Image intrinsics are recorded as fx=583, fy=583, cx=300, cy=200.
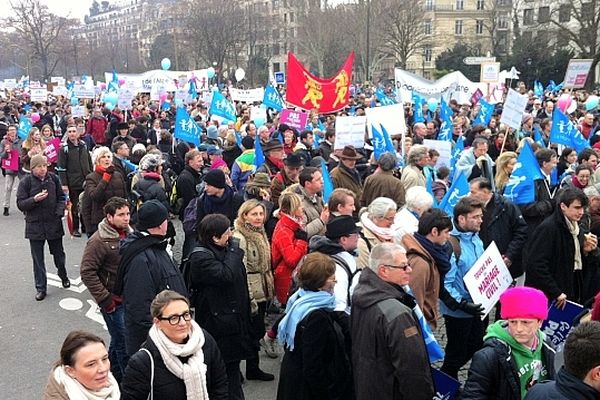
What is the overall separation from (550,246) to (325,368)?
2.29m

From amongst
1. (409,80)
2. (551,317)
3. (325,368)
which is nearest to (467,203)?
(551,317)

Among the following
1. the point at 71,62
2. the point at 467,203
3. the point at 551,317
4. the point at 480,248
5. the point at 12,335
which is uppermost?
the point at 71,62

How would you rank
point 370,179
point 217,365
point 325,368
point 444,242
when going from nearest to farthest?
point 217,365
point 325,368
point 444,242
point 370,179

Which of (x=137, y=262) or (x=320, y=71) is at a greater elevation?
(x=320, y=71)

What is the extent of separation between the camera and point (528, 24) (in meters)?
57.1

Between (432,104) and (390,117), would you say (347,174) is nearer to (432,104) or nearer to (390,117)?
(390,117)

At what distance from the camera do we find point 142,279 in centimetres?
397

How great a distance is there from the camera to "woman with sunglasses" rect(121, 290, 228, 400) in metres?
3.05

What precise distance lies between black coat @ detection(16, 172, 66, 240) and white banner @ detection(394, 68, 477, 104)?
507 inches

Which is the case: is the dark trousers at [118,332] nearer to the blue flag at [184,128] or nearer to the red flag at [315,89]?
the blue flag at [184,128]

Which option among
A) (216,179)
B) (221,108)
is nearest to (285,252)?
(216,179)

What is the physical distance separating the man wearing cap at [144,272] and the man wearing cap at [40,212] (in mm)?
3488

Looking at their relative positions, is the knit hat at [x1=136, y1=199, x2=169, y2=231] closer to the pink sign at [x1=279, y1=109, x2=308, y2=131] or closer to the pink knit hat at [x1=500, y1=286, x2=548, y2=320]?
the pink knit hat at [x1=500, y1=286, x2=548, y2=320]

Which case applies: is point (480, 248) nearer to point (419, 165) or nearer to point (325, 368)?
point (325, 368)
